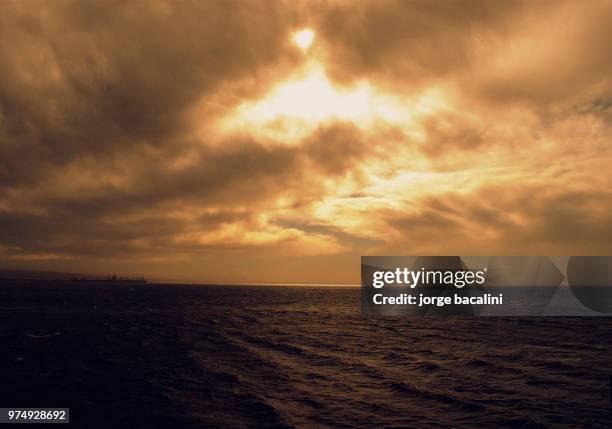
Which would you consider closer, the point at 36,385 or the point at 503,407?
the point at 503,407

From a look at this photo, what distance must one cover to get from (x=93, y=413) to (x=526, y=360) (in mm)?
41995

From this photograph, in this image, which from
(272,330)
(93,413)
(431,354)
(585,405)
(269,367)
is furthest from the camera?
(272,330)

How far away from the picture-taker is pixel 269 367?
3869 cm

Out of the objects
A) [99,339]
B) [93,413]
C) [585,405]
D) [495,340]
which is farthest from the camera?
[495,340]

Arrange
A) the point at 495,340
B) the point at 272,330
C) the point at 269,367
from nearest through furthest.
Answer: the point at 269,367 < the point at 495,340 < the point at 272,330

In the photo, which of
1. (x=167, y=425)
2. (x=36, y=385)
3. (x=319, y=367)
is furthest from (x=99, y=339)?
(x=167, y=425)

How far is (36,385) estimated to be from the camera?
3031 centimetres

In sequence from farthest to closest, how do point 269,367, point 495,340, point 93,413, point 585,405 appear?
point 495,340, point 269,367, point 585,405, point 93,413

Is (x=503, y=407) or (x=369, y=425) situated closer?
(x=369, y=425)

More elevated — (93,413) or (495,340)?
(93,413)

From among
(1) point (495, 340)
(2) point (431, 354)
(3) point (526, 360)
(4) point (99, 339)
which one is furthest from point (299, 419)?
(1) point (495, 340)

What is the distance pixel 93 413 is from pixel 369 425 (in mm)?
17094

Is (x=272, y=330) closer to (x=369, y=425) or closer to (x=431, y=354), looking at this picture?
(x=431, y=354)

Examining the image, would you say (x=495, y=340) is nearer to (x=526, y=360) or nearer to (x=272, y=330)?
(x=526, y=360)
